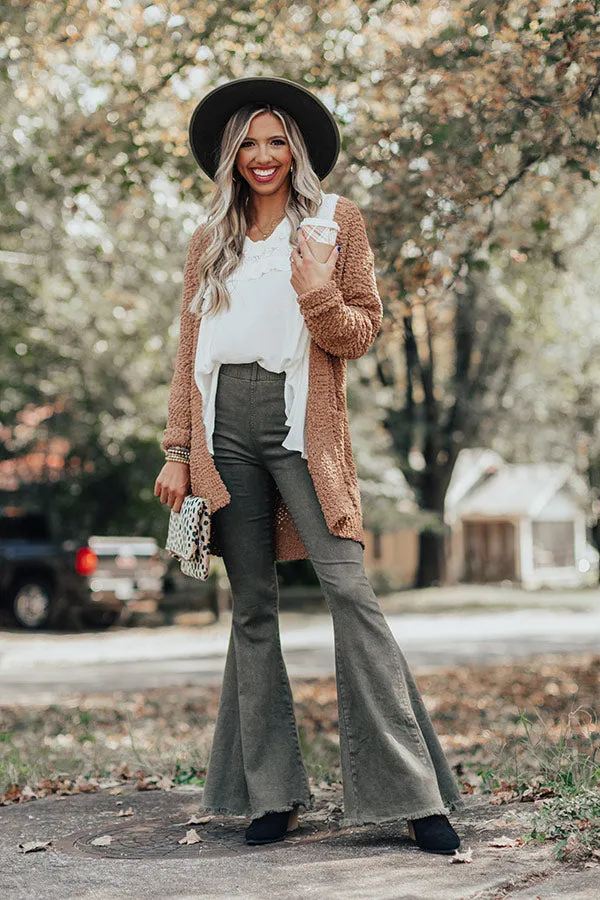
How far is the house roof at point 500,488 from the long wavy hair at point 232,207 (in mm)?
36094

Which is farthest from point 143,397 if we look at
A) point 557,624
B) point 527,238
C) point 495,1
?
point 495,1

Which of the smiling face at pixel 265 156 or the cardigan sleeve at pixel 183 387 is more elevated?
the smiling face at pixel 265 156

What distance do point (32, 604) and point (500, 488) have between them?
2619 centimetres

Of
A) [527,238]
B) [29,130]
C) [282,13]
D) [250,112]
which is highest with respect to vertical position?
[29,130]

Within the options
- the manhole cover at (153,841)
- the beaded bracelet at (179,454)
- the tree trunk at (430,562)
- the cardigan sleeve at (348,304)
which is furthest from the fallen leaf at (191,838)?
the tree trunk at (430,562)

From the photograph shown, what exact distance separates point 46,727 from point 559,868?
4.70m

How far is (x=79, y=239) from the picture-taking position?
14.6 metres

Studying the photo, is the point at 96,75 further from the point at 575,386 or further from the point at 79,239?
the point at 575,386

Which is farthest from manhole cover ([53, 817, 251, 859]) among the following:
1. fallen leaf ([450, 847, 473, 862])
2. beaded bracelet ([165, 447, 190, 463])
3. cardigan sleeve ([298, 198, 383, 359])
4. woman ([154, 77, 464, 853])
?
cardigan sleeve ([298, 198, 383, 359])

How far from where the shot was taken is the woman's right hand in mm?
3797

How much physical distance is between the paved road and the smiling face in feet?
22.0

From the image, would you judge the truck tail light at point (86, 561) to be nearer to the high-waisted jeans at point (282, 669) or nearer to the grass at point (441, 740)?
the grass at point (441, 740)

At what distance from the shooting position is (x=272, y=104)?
151 inches

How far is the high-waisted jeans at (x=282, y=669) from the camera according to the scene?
3.46m
